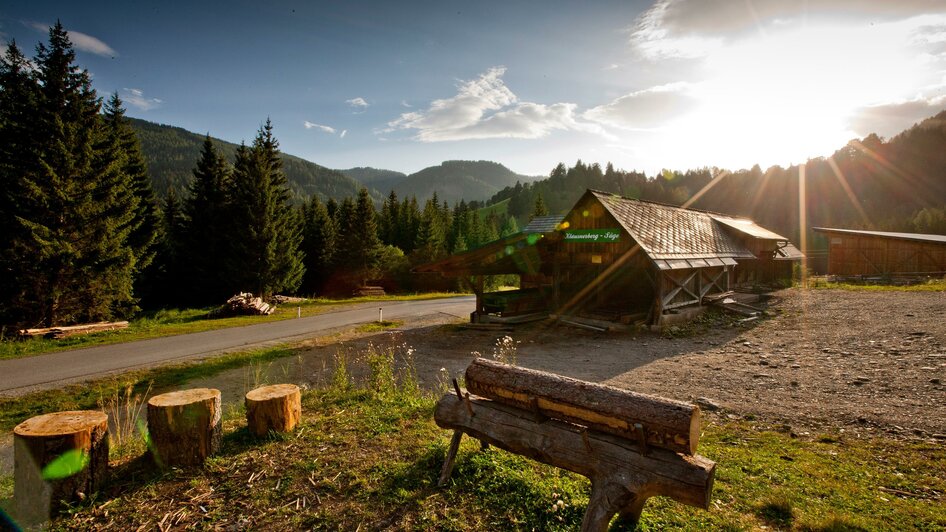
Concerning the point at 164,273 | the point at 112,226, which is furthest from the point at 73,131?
the point at 164,273

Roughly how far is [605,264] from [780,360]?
8065 millimetres

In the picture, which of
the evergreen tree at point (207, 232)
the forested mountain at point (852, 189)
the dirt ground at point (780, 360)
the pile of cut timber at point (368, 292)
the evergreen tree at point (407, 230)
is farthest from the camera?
the forested mountain at point (852, 189)

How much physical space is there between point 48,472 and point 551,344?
12.8m

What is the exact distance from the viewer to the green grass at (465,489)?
4.31m

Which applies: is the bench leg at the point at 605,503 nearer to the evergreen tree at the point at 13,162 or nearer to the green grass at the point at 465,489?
the green grass at the point at 465,489

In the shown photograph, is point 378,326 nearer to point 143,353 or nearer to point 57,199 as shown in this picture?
point 143,353

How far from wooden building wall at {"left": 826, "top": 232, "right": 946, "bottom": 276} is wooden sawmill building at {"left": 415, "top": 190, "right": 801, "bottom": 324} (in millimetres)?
18469

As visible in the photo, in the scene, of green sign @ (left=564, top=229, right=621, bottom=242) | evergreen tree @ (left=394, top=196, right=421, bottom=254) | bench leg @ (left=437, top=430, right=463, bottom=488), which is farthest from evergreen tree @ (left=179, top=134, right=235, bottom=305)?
bench leg @ (left=437, top=430, right=463, bottom=488)

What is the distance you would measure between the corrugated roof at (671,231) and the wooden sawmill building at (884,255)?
50.5ft

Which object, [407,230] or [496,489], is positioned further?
[407,230]

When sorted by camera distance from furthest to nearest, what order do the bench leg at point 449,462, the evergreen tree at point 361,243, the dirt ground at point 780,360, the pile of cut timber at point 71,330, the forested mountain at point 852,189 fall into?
the forested mountain at point 852,189 → the evergreen tree at point 361,243 → the pile of cut timber at point 71,330 → the dirt ground at point 780,360 → the bench leg at point 449,462

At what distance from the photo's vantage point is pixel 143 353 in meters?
13.7

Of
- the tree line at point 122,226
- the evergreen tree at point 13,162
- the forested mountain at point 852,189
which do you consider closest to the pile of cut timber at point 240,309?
the tree line at point 122,226

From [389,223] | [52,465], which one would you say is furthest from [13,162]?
[389,223]
